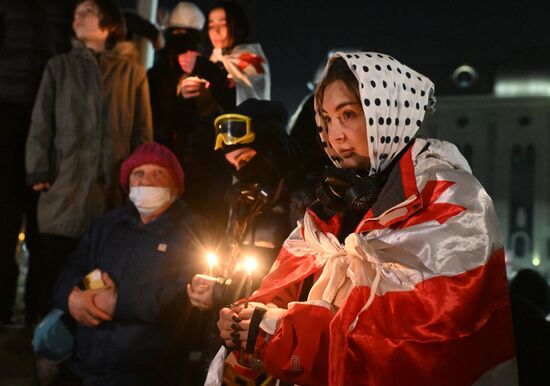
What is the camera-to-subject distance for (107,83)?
5.44 metres

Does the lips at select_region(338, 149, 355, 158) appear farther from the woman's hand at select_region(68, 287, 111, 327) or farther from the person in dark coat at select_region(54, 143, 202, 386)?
the woman's hand at select_region(68, 287, 111, 327)

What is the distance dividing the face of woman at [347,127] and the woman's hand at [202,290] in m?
0.93

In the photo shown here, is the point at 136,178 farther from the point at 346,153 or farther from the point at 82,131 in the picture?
the point at 346,153

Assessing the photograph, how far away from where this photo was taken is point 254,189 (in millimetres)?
3768

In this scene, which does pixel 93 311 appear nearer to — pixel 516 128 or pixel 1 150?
pixel 1 150

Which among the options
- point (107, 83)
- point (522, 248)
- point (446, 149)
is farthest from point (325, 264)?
point (522, 248)

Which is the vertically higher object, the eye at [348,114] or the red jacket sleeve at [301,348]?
the eye at [348,114]

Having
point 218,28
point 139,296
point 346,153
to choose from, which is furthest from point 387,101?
point 218,28

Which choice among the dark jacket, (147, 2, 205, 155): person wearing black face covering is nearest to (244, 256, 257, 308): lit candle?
the dark jacket

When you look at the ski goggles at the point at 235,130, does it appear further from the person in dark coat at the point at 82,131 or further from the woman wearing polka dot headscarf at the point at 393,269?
the person in dark coat at the point at 82,131

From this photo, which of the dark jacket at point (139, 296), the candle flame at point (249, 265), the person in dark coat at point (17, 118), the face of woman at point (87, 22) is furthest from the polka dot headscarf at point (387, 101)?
the person in dark coat at point (17, 118)

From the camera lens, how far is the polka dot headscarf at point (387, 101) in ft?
8.38

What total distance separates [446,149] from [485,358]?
32.7 inches

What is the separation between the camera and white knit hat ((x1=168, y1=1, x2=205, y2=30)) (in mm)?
6558
